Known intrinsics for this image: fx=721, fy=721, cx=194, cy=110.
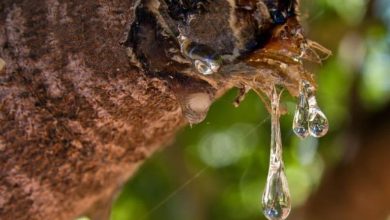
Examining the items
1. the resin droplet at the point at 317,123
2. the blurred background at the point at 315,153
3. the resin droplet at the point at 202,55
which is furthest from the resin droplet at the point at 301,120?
the blurred background at the point at 315,153

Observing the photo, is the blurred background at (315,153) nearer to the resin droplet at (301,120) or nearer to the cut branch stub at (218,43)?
the resin droplet at (301,120)

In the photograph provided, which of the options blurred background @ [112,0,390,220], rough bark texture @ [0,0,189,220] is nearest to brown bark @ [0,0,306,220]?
rough bark texture @ [0,0,189,220]

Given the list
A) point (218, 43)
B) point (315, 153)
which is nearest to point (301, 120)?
point (218, 43)

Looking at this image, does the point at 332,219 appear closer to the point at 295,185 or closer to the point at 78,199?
the point at 295,185

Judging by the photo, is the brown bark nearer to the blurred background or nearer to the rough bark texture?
the rough bark texture

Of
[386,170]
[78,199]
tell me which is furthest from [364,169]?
[78,199]

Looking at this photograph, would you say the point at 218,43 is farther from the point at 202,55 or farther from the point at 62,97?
the point at 62,97

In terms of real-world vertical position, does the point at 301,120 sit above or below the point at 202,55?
below
